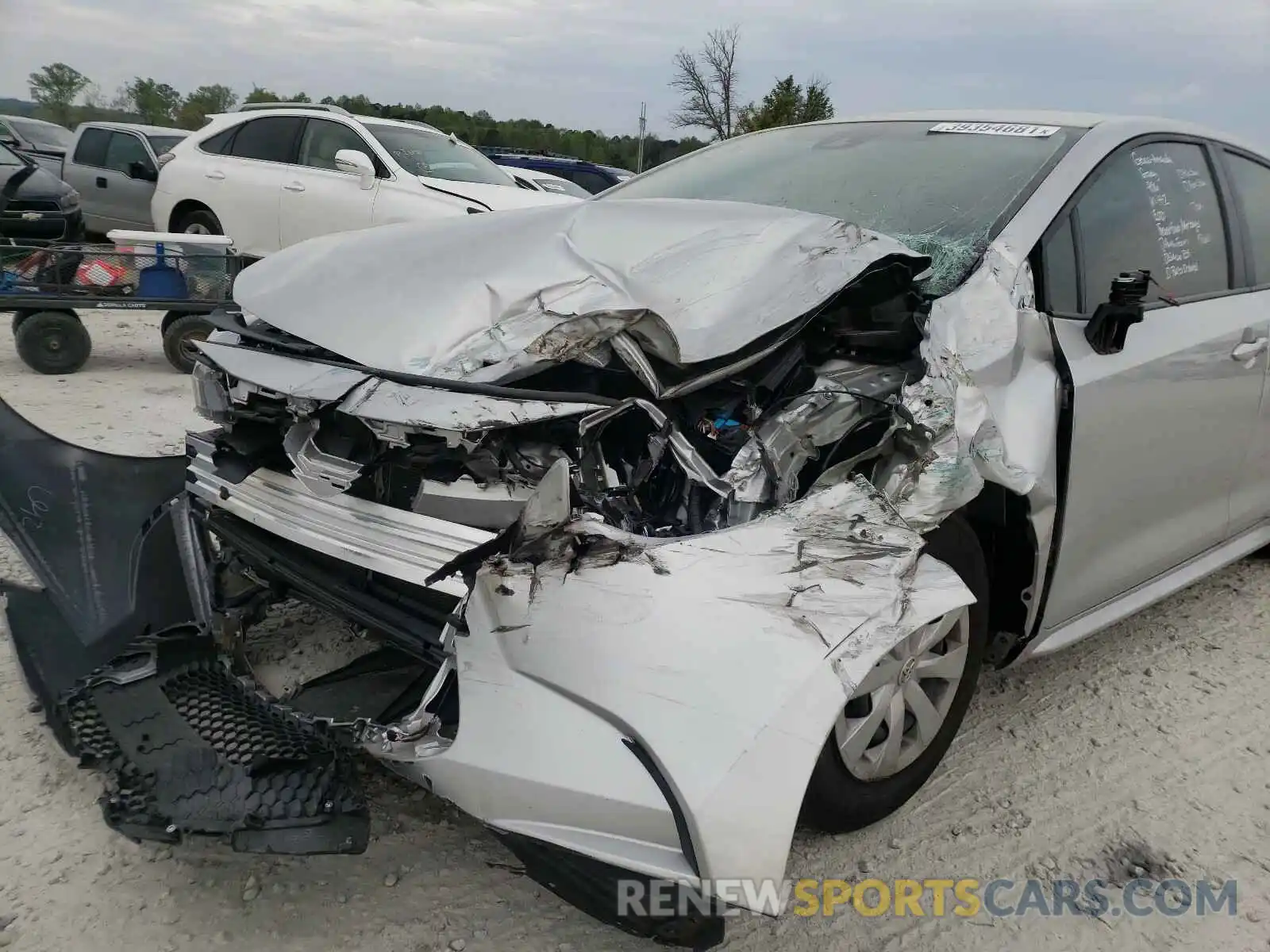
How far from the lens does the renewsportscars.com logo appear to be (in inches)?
81.5

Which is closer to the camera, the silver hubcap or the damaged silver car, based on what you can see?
the damaged silver car

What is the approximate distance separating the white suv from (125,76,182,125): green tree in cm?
3882

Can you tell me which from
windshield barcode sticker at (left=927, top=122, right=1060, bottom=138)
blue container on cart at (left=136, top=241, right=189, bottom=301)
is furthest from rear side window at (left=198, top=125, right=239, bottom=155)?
windshield barcode sticker at (left=927, top=122, right=1060, bottom=138)

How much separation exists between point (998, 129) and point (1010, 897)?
7.37 feet

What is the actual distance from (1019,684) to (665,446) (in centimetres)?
181

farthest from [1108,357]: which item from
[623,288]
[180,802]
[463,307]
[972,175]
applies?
[180,802]

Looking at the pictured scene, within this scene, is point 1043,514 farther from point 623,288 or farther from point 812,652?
point 623,288

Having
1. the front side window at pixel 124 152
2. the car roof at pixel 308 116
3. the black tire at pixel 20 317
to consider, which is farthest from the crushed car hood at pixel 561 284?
the front side window at pixel 124 152

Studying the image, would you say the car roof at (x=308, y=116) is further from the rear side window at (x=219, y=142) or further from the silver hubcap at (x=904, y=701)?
the silver hubcap at (x=904, y=701)

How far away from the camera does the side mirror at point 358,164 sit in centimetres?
739

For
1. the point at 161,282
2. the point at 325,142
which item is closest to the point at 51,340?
the point at 161,282

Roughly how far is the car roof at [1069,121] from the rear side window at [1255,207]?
0.10 meters

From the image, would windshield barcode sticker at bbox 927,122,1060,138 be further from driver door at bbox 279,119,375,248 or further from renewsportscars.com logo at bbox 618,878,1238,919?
driver door at bbox 279,119,375,248

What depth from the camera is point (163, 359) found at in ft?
22.7
